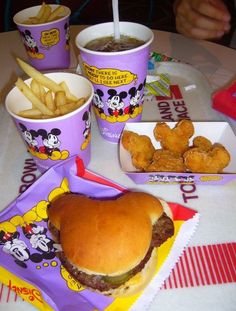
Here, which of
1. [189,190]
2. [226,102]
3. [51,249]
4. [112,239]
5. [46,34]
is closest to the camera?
[112,239]

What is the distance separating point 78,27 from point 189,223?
1.32 meters

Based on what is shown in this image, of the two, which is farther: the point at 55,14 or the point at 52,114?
the point at 55,14

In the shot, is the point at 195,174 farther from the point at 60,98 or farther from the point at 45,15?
the point at 45,15

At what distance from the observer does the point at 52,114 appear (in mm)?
870

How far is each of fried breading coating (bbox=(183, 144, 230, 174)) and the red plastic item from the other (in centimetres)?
26

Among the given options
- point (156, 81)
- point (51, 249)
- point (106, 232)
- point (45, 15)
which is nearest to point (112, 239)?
point (106, 232)

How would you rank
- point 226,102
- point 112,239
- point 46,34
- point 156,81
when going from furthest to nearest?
point 156,81 < point 46,34 < point 226,102 < point 112,239

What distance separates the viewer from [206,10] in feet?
5.26

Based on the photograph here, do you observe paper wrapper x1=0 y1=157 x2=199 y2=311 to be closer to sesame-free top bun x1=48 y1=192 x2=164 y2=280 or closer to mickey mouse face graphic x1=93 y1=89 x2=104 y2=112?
sesame-free top bun x1=48 y1=192 x2=164 y2=280

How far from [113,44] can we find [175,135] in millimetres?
303

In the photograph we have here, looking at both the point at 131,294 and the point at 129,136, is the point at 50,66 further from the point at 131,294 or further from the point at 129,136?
the point at 131,294

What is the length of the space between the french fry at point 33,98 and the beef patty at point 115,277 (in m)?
0.35

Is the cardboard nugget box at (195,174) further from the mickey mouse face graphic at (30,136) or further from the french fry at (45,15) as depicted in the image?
the french fry at (45,15)

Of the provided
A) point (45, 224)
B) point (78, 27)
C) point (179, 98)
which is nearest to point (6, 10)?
point (78, 27)
